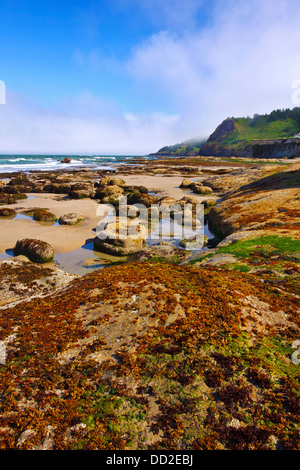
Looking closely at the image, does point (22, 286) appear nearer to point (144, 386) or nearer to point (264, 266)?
point (144, 386)

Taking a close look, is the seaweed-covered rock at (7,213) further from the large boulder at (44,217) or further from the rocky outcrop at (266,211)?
the rocky outcrop at (266,211)

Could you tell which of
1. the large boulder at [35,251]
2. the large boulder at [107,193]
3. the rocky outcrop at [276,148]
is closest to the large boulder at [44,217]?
the large boulder at [35,251]

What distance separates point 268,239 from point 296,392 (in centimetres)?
1076

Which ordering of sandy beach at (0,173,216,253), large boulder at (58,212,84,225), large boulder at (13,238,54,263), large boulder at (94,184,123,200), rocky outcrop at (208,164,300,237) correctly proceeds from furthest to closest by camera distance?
large boulder at (94,184,123,200) < large boulder at (58,212,84,225) < sandy beach at (0,173,216,253) < rocky outcrop at (208,164,300,237) < large boulder at (13,238,54,263)

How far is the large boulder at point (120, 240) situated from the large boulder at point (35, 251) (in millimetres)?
3687

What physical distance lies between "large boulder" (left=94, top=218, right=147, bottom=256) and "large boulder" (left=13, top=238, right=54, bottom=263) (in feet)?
12.1

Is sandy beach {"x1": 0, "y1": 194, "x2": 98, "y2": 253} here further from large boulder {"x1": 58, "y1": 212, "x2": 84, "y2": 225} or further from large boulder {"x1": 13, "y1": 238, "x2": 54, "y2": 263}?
large boulder {"x1": 13, "y1": 238, "x2": 54, "y2": 263}

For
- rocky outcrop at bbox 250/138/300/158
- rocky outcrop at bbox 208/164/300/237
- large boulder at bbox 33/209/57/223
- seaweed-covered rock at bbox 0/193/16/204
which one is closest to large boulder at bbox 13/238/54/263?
large boulder at bbox 33/209/57/223

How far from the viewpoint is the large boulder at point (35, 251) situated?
15703mm

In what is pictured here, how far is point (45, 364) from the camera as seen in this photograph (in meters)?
5.39

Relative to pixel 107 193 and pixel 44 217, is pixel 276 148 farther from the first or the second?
pixel 44 217

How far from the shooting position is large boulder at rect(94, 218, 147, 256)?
17578mm

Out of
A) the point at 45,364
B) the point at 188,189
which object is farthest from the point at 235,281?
the point at 188,189

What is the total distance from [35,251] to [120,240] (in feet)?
19.6
